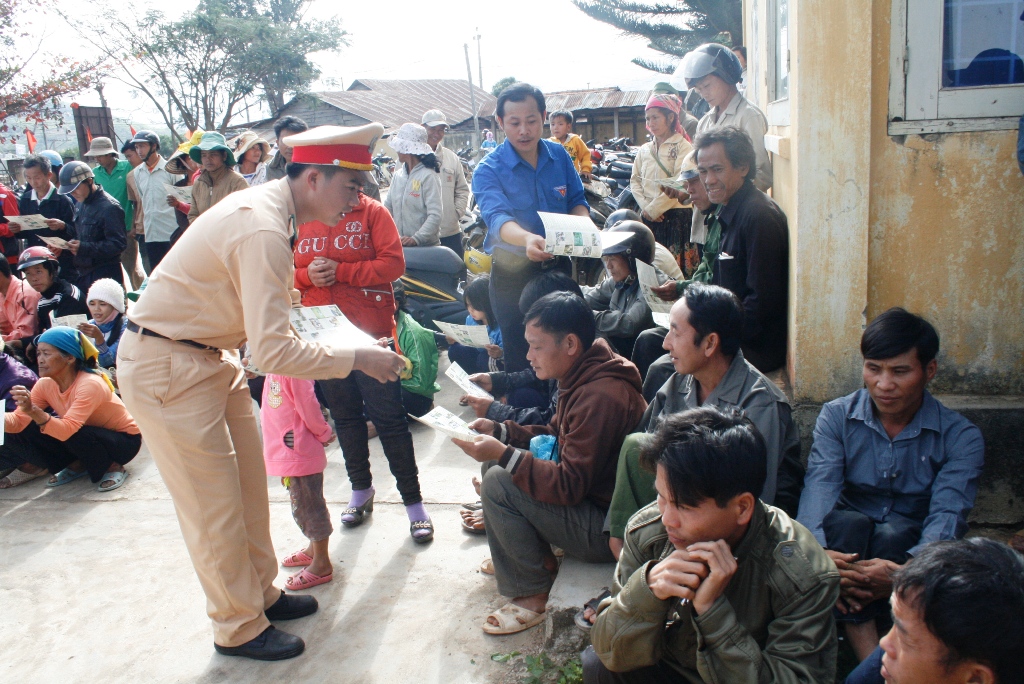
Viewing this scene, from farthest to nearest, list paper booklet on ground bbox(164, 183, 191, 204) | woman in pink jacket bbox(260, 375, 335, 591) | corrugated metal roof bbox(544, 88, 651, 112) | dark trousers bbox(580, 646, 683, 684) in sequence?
corrugated metal roof bbox(544, 88, 651, 112) < paper booklet on ground bbox(164, 183, 191, 204) < woman in pink jacket bbox(260, 375, 335, 591) < dark trousers bbox(580, 646, 683, 684)

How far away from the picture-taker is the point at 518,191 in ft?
12.7

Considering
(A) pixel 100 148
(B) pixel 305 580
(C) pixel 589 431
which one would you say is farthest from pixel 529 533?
(A) pixel 100 148

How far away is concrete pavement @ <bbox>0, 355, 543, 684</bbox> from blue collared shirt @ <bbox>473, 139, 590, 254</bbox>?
1.45 meters

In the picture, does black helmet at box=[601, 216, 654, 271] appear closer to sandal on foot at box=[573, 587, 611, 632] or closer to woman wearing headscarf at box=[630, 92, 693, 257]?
woman wearing headscarf at box=[630, 92, 693, 257]

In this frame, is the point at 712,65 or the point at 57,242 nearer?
the point at 712,65

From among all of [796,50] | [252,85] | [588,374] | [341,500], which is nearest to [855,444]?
[588,374]

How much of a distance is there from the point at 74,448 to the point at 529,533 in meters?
3.21

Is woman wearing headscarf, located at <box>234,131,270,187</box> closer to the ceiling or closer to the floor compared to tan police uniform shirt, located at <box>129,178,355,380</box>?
closer to the ceiling

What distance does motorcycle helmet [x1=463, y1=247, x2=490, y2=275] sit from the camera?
252 inches

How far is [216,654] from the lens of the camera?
3.00 meters

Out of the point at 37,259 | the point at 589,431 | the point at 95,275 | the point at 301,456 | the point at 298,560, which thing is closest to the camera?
the point at 589,431

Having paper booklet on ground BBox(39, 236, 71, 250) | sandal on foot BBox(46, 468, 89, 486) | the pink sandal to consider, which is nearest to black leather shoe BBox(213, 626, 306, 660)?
the pink sandal

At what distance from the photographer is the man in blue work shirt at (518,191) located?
146 inches

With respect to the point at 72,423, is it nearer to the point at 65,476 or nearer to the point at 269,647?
the point at 65,476
